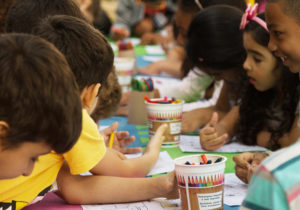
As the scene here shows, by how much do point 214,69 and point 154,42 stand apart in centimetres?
202

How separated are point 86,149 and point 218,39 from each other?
3.32 ft

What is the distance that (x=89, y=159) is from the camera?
115 cm

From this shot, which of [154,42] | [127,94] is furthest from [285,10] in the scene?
[154,42]

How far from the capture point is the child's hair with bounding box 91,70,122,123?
1.63 m

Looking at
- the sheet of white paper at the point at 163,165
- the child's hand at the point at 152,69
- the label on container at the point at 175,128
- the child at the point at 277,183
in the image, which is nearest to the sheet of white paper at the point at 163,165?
the sheet of white paper at the point at 163,165

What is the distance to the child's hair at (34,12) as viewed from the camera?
1.54 m

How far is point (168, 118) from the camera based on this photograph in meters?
1.73

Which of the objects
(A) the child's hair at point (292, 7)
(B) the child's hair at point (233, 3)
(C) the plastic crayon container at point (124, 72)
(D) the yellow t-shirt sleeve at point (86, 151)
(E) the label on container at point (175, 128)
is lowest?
(C) the plastic crayon container at point (124, 72)

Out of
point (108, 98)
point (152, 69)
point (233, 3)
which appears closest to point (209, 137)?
point (108, 98)

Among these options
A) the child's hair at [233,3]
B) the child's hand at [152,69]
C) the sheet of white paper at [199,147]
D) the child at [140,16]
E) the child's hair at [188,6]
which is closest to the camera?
the sheet of white paper at [199,147]

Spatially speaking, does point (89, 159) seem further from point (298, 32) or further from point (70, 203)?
point (298, 32)

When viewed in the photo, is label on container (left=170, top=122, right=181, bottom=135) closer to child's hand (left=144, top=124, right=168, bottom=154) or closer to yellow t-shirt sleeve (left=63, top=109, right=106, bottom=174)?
child's hand (left=144, top=124, right=168, bottom=154)

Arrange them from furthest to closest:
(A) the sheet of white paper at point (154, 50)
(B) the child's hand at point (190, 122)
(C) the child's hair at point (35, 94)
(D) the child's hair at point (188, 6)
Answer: (A) the sheet of white paper at point (154, 50), (D) the child's hair at point (188, 6), (B) the child's hand at point (190, 122), (C) the child's hair at point (35, 94)

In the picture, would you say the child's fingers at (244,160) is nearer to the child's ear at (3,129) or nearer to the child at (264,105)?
the child at (264,105)
